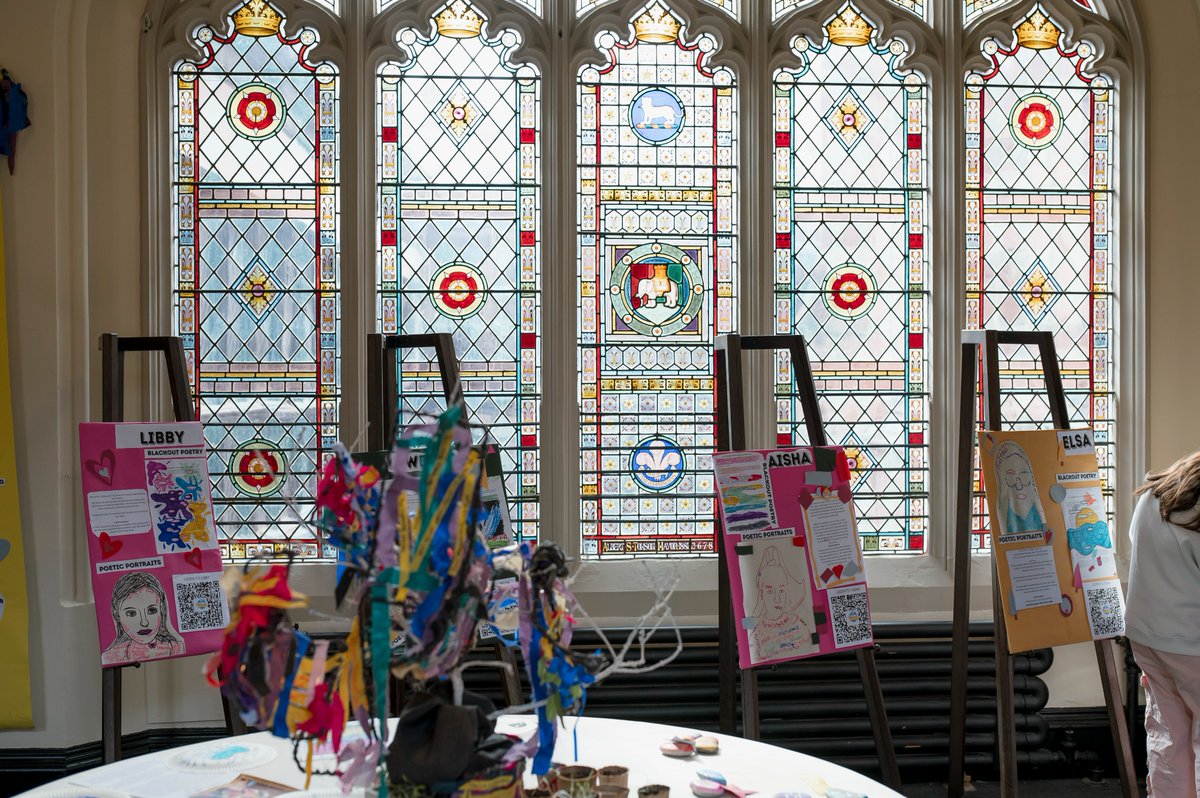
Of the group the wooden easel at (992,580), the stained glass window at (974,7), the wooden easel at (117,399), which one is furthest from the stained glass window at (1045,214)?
the wooden easel at (117,399)

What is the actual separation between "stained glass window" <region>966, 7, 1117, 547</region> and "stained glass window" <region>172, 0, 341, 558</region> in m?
2.61

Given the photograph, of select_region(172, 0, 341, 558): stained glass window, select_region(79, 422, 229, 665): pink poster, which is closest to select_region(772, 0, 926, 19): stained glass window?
select_region(172, 0, 341, 558): stained glass window

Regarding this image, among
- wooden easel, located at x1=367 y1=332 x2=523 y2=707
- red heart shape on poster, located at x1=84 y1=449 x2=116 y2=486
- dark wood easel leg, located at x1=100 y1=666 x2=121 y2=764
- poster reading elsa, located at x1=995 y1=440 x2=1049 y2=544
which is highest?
wooden easel, located at x1=367 y1=332 x2=523 y2=707

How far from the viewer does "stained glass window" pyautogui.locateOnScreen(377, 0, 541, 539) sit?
3992mm

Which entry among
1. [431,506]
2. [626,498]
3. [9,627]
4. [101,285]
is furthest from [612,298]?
[431,506]

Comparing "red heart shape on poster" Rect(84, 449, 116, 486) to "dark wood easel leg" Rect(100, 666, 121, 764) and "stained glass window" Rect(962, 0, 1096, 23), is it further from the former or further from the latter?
"stained glass window" Rect(962, 0, 1096, 23)

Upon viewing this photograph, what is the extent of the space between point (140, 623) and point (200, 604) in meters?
0.18

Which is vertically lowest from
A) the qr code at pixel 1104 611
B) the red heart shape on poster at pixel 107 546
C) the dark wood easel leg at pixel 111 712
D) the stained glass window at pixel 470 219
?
the dark wood easel leg at pixel 111 712

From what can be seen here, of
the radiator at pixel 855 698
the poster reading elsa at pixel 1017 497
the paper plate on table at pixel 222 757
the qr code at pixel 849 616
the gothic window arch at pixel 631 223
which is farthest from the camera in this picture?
the gothic window arch at pixel 631 223

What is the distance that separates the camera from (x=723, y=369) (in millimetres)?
3256

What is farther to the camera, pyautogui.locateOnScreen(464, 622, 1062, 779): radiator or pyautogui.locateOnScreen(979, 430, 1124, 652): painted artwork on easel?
pyautogui.locateOnScreen(464, 622, 1062, 779): radiator

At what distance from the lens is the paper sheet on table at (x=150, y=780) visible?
1.80 metres

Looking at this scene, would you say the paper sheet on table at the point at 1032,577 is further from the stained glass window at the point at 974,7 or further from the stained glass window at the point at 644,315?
the stained glass window at the point at 974,7

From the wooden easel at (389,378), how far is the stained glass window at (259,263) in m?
0.62
